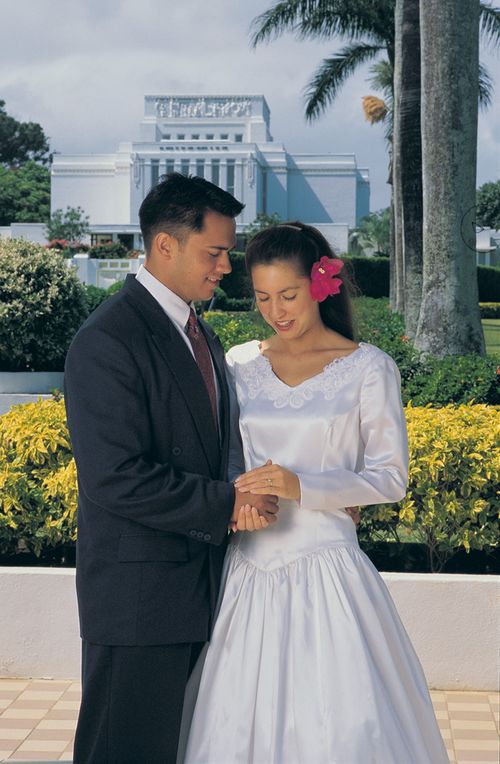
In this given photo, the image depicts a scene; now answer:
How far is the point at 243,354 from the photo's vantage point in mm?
Answer: 3141

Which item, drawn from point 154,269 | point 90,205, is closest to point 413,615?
point 154,269

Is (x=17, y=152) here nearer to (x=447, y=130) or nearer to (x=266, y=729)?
(x=447, y=130)

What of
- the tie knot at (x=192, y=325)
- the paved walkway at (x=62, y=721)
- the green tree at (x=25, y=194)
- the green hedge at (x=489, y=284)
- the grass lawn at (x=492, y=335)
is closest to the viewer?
the tie knot at (x=192, y=325)

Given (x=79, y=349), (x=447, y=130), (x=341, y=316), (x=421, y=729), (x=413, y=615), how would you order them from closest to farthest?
(x=79, y=349) → (x=421, y=729) → (x=341, y=316) → (x=413, y=615) → (x=447, y=130)

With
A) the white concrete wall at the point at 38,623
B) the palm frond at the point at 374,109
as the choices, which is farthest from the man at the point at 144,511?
the palm frond at the point at 374,109

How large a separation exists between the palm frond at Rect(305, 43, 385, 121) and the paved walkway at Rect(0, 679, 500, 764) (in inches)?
923

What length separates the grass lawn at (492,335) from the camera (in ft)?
71.0

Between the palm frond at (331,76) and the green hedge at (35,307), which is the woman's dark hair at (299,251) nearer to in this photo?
the green hedge at (35,307)

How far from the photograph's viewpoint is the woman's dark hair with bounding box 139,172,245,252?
8.97 feet

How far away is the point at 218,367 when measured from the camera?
2938 mm

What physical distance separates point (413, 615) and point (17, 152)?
85.7 meters

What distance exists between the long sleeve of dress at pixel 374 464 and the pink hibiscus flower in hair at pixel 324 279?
0.77 feet

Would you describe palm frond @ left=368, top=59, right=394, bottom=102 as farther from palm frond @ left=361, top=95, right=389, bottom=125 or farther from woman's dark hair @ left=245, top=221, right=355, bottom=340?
woman's dark hair @ left=245, top=221, right=355, bottom=340

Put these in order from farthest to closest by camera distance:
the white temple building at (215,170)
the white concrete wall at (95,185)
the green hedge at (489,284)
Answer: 1. the white concrete wall at (95,185)
2. the white temple building at (215,170)
3. the green hedge at (489,284)
